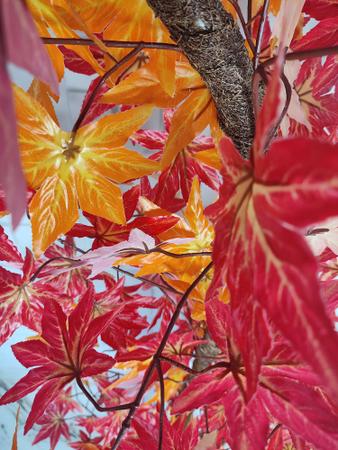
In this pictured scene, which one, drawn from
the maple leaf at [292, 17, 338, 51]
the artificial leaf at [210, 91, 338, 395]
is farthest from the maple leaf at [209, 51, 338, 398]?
the maple leaf at [292, 17, 338, 51]

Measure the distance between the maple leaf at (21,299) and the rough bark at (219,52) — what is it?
0.45 feet

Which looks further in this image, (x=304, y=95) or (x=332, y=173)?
(x=304, y=95)

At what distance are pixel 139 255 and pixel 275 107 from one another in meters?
0.15

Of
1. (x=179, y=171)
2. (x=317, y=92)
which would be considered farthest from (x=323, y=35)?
(x=179, y=171)

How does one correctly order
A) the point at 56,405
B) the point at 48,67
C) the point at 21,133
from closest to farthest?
the point at 48,67 < the point at 21,133 < the point at 56,405

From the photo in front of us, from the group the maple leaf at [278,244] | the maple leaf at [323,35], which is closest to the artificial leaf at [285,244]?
the maple leaf at [278,244]

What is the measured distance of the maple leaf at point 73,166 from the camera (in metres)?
0.18

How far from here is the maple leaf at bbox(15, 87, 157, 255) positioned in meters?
0.18

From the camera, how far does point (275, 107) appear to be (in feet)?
0.27

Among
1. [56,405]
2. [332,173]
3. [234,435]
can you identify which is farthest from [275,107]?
[56,405]

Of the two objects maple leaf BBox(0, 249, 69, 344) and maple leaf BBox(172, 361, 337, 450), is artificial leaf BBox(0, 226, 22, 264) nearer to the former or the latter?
maple leaf BBox(0, 249, 69, 344)

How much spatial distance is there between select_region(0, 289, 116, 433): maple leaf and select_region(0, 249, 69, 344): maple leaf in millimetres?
37

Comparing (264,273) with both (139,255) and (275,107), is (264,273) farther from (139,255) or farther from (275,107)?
(139,255)

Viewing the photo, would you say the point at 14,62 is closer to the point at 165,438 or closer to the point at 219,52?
the point at 219,52
